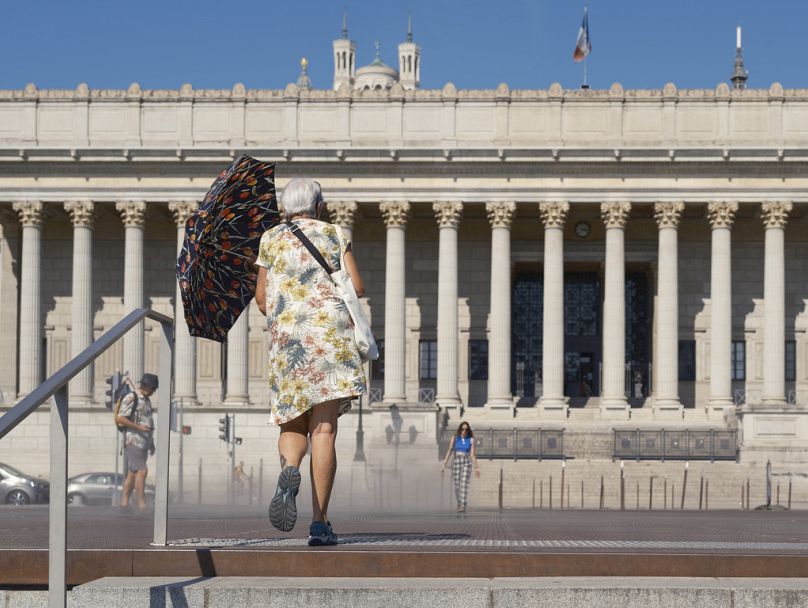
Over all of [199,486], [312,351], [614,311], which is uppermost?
[614,311]

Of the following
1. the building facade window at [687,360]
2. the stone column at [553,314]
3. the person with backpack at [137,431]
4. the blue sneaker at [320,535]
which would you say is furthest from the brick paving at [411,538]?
the building facade window at [687,360]

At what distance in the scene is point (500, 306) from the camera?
65.4 metres

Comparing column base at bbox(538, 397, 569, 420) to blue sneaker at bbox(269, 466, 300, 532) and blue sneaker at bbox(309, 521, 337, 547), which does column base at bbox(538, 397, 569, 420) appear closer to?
blue sneaker at bbox(309, 521, 337, 547)

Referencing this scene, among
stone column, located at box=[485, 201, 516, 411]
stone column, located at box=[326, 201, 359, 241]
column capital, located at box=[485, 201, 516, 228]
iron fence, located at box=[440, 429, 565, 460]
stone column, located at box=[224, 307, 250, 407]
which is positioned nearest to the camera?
iron fence, located at box=[440, 429, 565, 460]

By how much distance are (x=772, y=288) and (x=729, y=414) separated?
581 cm

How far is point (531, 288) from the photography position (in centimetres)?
7225

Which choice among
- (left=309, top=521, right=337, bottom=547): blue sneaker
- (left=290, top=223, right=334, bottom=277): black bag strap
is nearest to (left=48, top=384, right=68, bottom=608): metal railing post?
(left=309, top=521, right=337, bottom=547): blue sneaker

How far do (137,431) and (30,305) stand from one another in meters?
46.2

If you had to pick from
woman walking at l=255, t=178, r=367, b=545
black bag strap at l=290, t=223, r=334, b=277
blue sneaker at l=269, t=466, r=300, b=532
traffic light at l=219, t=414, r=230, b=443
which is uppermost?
black bag strap at l=290, t=223, r=334, b=277

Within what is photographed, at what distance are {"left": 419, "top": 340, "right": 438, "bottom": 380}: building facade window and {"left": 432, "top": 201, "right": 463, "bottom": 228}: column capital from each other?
6890mm

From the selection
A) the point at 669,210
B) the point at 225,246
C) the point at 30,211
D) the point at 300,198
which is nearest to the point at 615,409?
the point at 669,210

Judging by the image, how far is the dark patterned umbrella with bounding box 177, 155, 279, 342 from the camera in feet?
44.1

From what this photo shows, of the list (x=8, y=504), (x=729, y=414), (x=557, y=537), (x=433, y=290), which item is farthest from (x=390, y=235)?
(x=557, y=537)

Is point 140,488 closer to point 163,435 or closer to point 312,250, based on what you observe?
point 163,435
